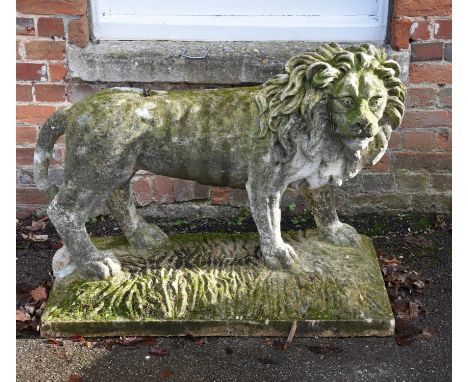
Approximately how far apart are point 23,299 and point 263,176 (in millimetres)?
1614

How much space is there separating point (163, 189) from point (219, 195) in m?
0.40

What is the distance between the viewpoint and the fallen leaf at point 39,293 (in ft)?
13.6

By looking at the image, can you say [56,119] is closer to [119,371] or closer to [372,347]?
[119,371]

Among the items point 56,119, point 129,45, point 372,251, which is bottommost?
point 372,251

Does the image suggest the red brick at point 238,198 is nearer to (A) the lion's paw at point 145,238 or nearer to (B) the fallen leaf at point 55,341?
(A) the lion's paw at point 145,238

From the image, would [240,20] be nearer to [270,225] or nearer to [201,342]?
[270,225]

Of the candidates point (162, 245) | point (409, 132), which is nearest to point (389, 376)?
point (162, 245)

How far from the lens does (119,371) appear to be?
11.6 feet

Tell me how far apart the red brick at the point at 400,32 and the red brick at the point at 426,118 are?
0.48m

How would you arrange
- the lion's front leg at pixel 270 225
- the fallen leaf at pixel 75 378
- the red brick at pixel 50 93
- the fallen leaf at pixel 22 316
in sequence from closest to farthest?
the fallen leaf at pixel 75 378, the lion's front leg at pixel 270 225, the fallen leaf at pixel 22 316, the red brick at pixel 50 93

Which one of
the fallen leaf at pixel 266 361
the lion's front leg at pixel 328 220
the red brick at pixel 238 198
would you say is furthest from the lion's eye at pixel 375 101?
the red brick at pixel 238 198

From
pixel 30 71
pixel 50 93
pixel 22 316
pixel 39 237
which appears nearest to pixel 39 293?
pixel 22 316

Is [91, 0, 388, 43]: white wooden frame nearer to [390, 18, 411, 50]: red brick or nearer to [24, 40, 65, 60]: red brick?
[390, 18, 411, 50]: red brick

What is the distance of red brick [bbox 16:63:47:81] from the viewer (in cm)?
479
